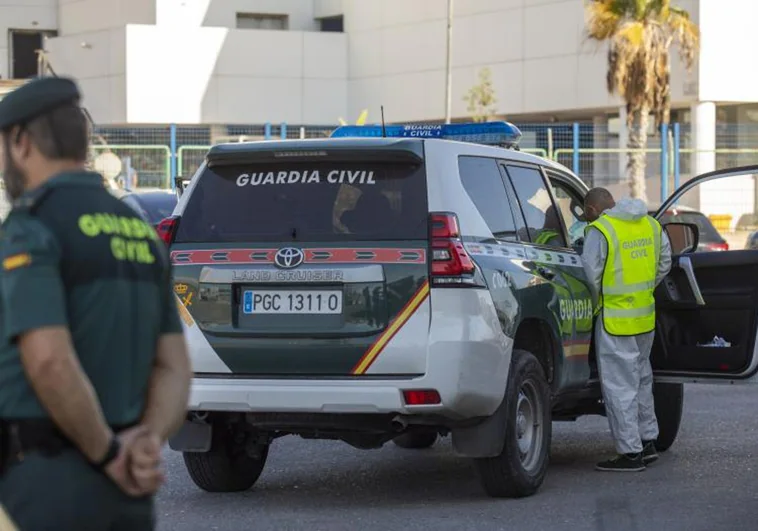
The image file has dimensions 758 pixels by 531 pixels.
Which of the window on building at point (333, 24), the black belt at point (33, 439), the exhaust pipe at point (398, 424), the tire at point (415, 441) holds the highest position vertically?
the window on building at point (333, 24)

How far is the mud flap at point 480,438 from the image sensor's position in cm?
770

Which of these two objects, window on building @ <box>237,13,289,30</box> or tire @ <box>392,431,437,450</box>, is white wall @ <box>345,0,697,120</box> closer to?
window on building @ <box>237,13,289,30</box>

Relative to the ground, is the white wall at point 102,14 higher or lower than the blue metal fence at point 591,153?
higher

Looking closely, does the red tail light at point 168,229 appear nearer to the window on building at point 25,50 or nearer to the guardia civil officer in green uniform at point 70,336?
the guardia civil officer in green uniform at point 70,336

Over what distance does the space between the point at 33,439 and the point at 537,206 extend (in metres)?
6.08

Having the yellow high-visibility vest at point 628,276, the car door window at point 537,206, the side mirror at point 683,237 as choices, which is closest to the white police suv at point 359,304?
the car door window at point 537,206

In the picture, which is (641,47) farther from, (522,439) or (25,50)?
(522,439)

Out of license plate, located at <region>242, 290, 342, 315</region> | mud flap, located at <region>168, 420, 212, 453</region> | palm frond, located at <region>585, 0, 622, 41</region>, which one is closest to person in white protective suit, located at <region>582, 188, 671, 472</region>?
license plate, located at <region>242, 290, 342, 315</region>

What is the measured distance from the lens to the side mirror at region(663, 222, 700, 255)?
31.9 feet

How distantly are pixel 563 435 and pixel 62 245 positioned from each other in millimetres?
8210

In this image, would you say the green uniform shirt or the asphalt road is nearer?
the green uniform shirt

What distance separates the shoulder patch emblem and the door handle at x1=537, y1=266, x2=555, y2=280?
5.57 meters

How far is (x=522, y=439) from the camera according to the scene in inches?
324

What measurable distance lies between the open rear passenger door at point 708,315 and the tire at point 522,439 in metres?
1.49
